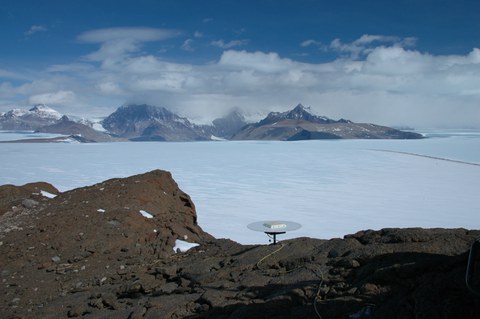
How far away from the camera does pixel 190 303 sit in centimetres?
657

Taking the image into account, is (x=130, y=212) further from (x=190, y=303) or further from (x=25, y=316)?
(x=190, y=303)

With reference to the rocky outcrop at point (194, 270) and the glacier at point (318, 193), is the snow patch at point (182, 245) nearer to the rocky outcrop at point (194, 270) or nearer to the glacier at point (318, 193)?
the rocky outcrop at point (194, 270)

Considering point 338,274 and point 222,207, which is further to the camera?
point 222,207

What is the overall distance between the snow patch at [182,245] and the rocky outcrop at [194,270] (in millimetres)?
162

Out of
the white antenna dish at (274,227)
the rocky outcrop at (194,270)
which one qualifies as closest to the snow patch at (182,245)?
the rocky outcrop at (194,270)

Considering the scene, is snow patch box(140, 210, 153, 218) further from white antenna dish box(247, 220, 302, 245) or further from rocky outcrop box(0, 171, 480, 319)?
white antenna dish box(247, 220, 302, 245)

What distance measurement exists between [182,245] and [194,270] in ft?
11.7

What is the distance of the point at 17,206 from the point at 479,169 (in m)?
39.5

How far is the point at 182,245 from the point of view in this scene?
1194cm

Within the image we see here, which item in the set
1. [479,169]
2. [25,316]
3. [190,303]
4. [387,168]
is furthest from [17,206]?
[479,169]

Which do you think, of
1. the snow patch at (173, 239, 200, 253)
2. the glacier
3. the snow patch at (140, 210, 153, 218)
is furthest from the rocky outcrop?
the glacier

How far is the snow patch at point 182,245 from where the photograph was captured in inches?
457

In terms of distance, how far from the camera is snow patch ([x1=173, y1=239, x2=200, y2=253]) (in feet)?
38.1

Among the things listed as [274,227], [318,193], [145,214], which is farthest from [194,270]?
[318,193]
